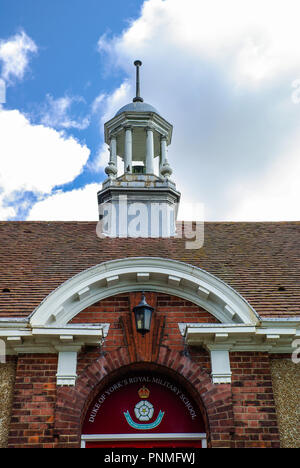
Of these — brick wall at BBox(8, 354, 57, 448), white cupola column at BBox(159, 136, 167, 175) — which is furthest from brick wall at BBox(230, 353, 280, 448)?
white cupola column at BBox(159, 136, 167, 175)

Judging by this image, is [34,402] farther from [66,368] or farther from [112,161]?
[112,161]

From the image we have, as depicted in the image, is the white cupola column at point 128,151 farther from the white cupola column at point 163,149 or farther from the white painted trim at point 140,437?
the white painted trim at point 140,437

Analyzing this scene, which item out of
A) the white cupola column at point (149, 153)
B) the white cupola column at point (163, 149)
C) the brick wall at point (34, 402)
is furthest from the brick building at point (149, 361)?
the white cupola column at point (163, 149)

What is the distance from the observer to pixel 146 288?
7.19m

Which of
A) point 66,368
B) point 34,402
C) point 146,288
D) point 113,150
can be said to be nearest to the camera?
point 34,402

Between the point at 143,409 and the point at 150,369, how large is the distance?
0.57 meters

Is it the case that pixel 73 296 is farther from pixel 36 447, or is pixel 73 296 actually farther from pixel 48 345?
pixel 36 447

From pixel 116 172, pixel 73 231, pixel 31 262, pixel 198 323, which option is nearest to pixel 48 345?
→ pixel 198 323

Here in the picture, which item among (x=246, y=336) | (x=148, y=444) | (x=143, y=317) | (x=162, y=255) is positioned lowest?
(x=148, y=444)

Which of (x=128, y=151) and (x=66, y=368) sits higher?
(x=128, y=151)

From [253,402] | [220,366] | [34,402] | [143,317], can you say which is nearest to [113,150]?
[143,317]

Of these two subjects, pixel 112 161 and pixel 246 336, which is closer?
pixel 246 336

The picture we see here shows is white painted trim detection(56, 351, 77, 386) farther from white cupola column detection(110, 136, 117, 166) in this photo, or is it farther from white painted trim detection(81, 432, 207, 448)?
white cupola column detection(110, 136, 117, 166)
